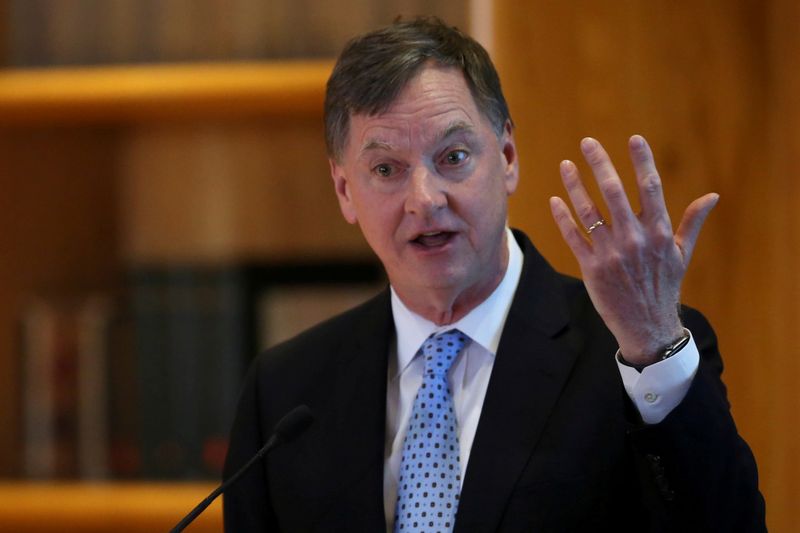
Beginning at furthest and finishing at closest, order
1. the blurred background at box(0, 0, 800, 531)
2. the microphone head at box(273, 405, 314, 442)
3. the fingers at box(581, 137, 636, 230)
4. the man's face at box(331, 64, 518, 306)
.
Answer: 1. the blurred background at box(0, 0, 800, 531)
2. the man's face at box(331, 64, 518, 306)
3. the microphone head at box(273, 405, 314, 442)
4. the fingers at box(581, 137, 636, 230)

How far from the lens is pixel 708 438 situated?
1.47m

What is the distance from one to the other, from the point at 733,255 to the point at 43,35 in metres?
1.68

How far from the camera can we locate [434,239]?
5.84ft

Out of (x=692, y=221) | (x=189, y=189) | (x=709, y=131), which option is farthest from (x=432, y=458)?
(x=189, y=189)

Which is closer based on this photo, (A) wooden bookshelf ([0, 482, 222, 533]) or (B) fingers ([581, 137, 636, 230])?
(B) fingers ([581, 137, 636, 230])

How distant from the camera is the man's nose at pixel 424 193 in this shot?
1.73 metres

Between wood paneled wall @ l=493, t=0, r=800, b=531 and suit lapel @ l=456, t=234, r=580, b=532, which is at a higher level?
wood paneled wall @ l=493, t=0, r=800, b=531

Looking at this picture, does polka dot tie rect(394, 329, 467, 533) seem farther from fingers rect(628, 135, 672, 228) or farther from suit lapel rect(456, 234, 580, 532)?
fingers rect(628, 135, 672, 228)

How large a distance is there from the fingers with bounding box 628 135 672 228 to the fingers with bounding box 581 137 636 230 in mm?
22

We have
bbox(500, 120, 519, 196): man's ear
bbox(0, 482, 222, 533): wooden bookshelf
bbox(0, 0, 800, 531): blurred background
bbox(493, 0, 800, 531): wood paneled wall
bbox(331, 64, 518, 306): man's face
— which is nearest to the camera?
bbox(331, 64, 518, 306): man's face

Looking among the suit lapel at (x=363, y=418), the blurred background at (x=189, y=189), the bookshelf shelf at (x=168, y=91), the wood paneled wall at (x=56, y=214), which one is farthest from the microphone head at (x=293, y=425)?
the wood paneled wall at (x=56, y=214)

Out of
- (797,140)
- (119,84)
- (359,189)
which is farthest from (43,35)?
(797,140)

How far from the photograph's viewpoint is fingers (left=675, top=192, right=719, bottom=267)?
1.46m

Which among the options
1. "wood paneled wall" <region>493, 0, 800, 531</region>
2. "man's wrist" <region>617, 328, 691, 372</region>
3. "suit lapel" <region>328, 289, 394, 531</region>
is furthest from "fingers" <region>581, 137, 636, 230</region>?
"wood paneled wall" <region>493, 0, 800, 531</region>
